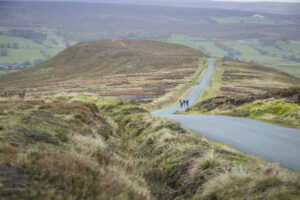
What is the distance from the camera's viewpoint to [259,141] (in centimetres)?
1196

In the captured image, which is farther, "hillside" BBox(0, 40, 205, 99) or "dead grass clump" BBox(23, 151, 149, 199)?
"hillside" BBox(0, 40, 205, 99)

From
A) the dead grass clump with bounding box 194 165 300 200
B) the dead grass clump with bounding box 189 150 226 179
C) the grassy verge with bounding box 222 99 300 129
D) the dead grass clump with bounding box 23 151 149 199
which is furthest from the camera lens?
the grassy verge with bounding box 222 99 300 129

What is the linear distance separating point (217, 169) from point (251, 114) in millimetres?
12895

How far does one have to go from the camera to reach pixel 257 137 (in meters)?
12.7

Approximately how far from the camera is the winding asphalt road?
9878 mm

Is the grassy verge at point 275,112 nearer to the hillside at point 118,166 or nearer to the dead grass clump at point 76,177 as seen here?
the hillside at point 118,166

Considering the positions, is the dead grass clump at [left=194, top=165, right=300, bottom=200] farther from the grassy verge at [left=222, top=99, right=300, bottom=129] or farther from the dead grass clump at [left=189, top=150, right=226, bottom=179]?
the grassy verge at [left=222, top=99, right=300, bottom=129]

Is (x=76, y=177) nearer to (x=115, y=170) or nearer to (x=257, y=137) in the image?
(x=115, y=170)

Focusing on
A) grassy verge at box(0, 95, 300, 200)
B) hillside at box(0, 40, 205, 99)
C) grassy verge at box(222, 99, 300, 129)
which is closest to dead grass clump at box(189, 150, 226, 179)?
grassy verge at box(0, 95, 300, 200)

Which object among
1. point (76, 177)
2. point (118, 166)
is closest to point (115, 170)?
point (118, 166)

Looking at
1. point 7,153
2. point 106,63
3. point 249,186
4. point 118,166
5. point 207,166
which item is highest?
A: point 7,153

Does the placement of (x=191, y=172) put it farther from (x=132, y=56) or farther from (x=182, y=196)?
(x=132, y=56)

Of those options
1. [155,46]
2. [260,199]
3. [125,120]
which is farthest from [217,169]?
[155,46]

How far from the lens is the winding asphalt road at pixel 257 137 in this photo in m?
9.88
